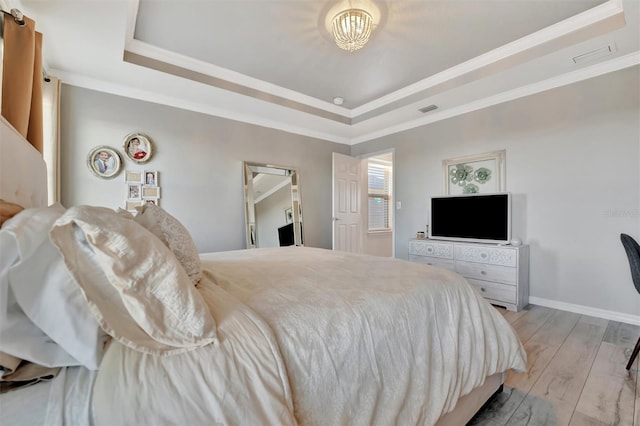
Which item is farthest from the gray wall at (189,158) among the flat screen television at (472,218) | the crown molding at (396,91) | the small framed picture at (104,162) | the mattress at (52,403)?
the mattress at (52,403)

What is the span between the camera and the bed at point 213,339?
0.62 metres

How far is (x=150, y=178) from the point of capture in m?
3.34

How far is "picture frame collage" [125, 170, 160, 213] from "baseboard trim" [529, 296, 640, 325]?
465 centimetres

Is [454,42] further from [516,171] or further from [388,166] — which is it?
[388,166]

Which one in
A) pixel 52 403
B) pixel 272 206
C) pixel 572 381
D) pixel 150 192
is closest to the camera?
pixel 52 403

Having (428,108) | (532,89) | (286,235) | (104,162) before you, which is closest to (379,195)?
(428,108)

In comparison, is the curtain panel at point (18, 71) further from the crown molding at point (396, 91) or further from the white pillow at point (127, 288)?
the white pillow at point (127, 288)

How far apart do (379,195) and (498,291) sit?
3.53m

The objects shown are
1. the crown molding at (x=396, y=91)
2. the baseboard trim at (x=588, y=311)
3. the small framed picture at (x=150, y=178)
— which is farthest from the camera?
the small framed picture at (x=150, y=178)

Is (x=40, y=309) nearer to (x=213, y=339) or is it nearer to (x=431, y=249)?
(x=213, y=339)

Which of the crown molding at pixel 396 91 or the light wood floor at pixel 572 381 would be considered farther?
the crown molding at pixel 396 91

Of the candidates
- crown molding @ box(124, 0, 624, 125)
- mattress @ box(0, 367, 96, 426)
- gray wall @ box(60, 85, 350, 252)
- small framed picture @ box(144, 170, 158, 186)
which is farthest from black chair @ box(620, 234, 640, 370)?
small framed picture @ box(144, 170, 158, 186)

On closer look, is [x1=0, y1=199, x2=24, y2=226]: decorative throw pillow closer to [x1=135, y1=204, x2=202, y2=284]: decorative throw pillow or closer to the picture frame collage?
[x1=135, y1=204, x2=202, y2=284]: decorative throw pillow

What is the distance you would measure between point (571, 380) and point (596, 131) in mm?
2506
